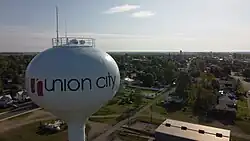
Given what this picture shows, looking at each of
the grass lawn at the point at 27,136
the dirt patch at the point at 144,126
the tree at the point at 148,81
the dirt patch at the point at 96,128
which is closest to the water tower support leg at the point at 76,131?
the dirt patch at the point at 96,128

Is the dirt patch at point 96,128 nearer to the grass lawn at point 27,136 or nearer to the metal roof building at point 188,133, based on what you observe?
the grass lawn at point 27,136

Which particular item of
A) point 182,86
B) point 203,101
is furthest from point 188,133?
point 182,86

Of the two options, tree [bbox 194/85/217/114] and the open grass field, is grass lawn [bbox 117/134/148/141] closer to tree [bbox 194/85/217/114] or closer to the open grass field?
the open grass field

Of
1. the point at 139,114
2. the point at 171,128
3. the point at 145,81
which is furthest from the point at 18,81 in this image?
the point at 171,128

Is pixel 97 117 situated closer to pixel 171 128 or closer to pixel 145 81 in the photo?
pixel 171 128

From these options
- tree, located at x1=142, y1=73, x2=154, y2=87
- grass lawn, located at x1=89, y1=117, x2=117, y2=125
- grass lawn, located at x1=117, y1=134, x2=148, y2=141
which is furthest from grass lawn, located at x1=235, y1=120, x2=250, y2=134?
tree, located at x1=142, y1=73, x2=154, y2=87

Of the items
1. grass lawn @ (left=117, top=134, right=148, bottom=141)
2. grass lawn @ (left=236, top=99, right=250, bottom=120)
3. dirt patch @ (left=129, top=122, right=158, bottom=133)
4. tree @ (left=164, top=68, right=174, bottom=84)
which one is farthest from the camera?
tree @ (left=164, top=68, right=174, bottom=84)

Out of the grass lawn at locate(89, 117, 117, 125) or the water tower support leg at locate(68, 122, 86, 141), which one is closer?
the water tower support leg at locate(68, 122, 86, 141)
